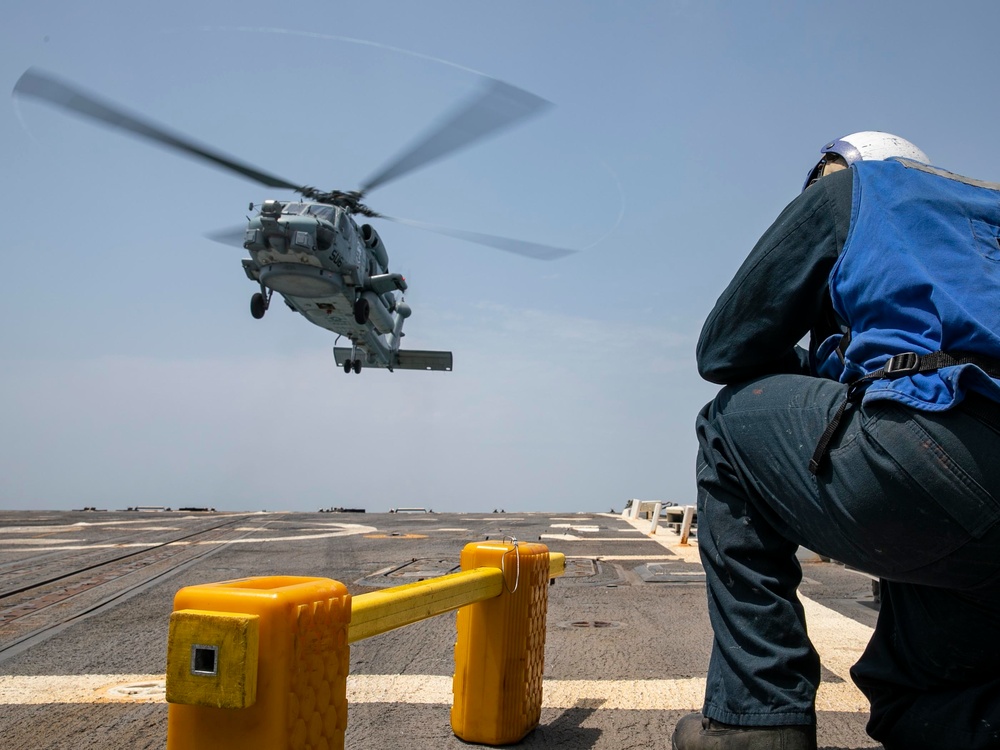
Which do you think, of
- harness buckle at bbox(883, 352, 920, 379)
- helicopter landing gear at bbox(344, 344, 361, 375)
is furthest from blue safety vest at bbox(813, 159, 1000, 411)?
helicopter landing gear at bbox(344, 344, 361, 375)

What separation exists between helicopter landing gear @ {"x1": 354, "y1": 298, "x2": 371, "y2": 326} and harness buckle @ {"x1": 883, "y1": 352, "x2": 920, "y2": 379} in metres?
18.6

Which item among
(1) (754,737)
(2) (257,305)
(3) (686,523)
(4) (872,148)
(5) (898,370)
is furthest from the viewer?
(2) (257,305)

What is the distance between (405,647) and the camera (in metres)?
3.88

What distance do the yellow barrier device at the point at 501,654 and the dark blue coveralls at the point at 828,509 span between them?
0.81 meters

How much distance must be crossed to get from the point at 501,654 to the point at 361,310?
17788 mm

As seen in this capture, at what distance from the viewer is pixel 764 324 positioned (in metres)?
1.98

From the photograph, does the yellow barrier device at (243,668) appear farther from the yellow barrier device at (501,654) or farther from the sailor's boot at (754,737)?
the yellow barrier device at (501,654)

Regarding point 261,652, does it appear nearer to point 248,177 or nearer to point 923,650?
point 923,650

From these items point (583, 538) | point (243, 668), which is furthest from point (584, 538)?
point (243, 668)

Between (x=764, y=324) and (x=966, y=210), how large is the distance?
20.3 inches

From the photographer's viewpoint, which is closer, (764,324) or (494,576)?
(764,324)

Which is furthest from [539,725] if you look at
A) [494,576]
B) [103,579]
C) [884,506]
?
[103,579]

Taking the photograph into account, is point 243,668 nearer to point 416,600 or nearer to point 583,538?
point 416,600

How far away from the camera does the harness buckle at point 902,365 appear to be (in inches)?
64.2
